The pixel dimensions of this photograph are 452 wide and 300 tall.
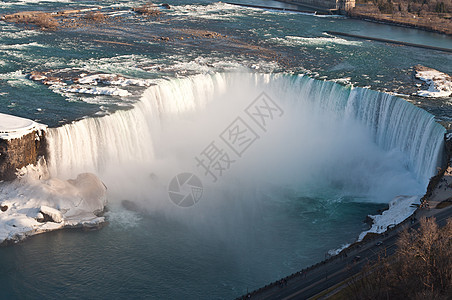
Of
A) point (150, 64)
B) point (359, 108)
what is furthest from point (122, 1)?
point (359, 108)

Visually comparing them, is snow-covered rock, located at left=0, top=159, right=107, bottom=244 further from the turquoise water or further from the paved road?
the paved road

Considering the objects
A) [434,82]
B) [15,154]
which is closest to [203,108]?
[15,154]

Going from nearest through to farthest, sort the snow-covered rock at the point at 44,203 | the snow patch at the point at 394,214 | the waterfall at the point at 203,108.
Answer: the snow-covered rock at the point at 44,203, the snow patch at the point at 394,214, the waterfall at the point at 203,108

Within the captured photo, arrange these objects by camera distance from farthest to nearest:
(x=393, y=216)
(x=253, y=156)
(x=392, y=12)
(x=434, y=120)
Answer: (x=392, y=12) < (x=253, y=156) < (x=434, y=120) < (x=393, y=216)

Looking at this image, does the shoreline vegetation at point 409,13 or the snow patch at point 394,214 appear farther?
the shoreline vegetation at point 409,13

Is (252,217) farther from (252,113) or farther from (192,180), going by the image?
(252,113)

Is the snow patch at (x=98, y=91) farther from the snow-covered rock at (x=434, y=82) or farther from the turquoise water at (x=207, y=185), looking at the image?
the snow-covered rock at (x=434, y=82)

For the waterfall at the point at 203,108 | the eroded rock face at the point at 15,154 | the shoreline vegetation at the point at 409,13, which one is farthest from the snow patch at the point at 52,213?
the shoreline vegetation at the point at 409,13
